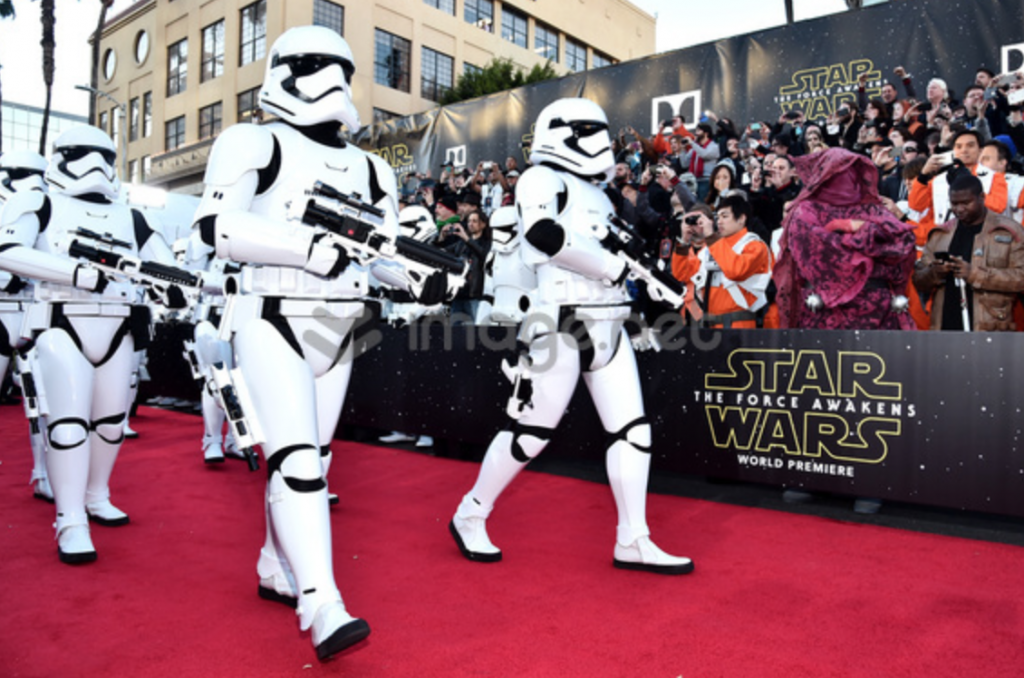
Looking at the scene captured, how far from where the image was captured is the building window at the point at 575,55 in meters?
31.5

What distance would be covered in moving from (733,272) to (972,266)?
1.38 meters

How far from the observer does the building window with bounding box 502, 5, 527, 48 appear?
2891 cm

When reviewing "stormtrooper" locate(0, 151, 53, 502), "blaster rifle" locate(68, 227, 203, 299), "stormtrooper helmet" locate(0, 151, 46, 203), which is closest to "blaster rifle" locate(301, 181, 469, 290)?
"blaster rifle" locate(68, 227, 203, 299)

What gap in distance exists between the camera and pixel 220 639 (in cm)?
255

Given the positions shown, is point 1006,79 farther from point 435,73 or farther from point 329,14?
point 435,73

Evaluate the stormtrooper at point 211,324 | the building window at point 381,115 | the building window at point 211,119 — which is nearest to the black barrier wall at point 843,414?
the stormtrooper at point 211,324

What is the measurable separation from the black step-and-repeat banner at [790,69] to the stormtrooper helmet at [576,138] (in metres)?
6.82

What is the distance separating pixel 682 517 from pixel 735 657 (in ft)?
6.08

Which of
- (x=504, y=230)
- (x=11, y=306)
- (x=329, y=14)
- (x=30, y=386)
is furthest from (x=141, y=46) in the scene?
(x=30, y=386)

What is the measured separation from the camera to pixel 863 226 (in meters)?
4.47

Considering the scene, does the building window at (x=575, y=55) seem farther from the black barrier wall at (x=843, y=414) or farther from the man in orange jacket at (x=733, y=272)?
the black barrier wall at (x=843, y=414)

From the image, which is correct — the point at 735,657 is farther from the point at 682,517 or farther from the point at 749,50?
the point at 749,50

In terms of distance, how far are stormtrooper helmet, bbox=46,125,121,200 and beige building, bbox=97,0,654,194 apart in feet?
63.2

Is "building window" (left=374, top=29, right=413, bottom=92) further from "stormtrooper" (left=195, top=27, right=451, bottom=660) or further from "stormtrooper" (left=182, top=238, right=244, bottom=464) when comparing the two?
"stormtrooper" (left=195, top=27, right=451, bottom=660)
